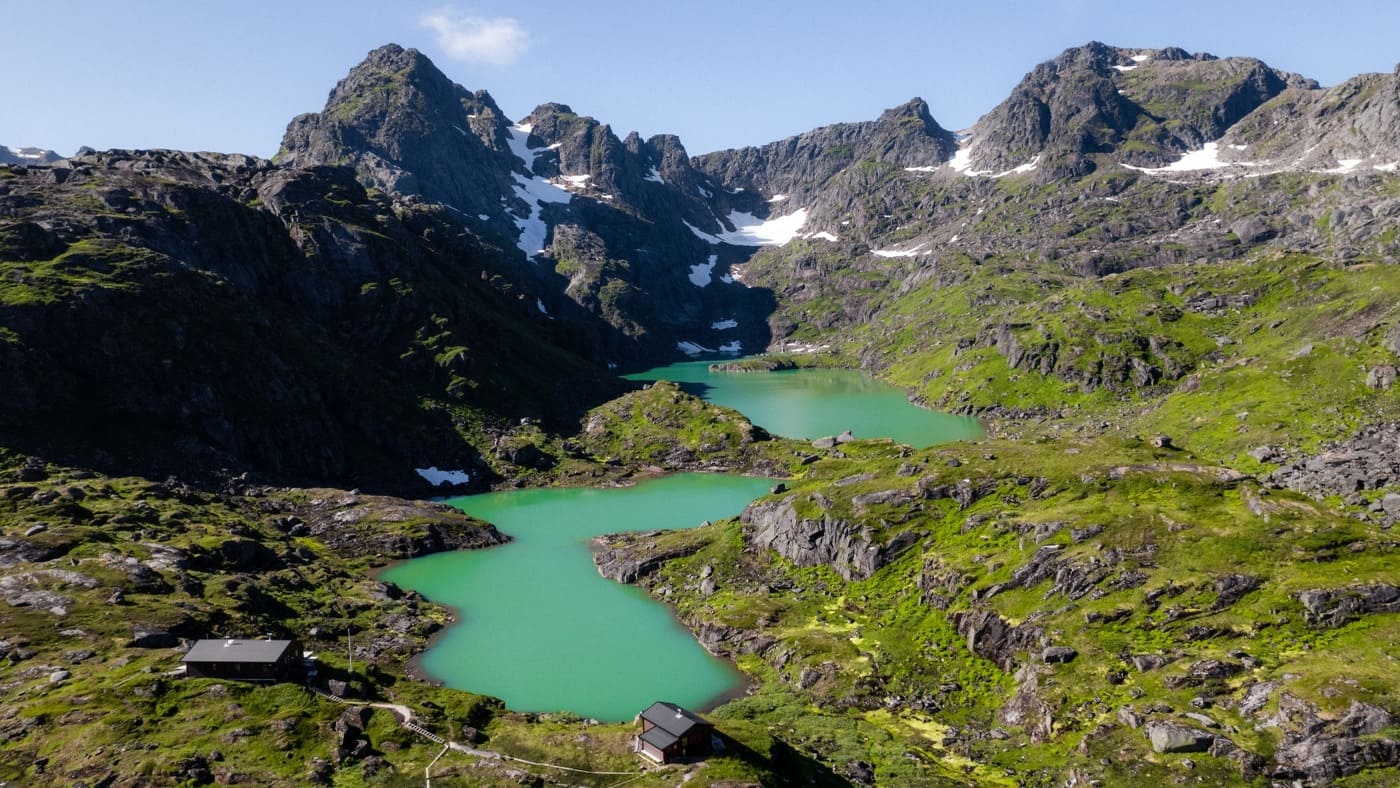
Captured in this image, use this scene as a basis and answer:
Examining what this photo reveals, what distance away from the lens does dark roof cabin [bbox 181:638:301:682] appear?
6406cm

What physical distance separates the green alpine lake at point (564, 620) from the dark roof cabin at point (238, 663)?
58.3 feet

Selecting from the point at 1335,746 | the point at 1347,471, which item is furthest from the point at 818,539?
the point at 1347,471

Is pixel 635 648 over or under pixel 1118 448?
under

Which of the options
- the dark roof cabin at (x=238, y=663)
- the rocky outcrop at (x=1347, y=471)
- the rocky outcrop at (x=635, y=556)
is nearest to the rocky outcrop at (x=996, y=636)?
the rocky outcrop at (x=635, y=556)

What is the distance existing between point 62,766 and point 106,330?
120173 millimetres

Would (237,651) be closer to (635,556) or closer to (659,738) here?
(659,738)

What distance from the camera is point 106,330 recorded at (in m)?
143

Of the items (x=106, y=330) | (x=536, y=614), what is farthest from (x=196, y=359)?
(x=536, y=614)

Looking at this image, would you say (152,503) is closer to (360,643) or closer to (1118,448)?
(360,643)

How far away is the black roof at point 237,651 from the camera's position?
64.2 meters

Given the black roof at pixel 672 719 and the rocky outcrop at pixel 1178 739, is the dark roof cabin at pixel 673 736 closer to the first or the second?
the black roof at pixel 672 719

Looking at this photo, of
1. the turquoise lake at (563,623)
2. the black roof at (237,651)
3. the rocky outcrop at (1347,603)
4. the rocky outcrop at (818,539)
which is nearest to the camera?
the rocky outcrop at (1347,603)

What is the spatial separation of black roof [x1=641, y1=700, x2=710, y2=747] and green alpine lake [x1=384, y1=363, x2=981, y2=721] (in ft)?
44.2

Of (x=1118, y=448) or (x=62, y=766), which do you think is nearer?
(x=62, y=766)
